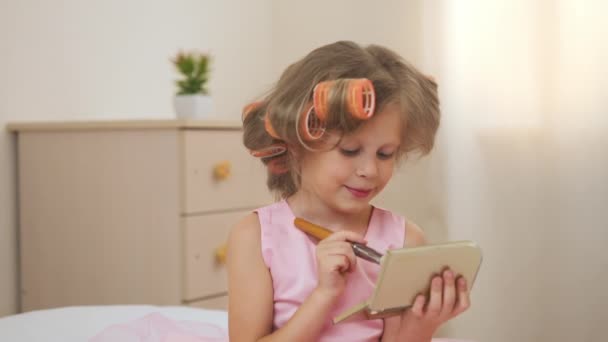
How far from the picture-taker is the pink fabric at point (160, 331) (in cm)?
128

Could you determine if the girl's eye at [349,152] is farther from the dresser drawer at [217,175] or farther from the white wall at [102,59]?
the white wall at [102,59]

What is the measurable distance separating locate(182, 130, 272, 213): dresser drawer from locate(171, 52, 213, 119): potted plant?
0.50 ft

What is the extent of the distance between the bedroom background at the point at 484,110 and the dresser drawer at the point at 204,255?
0.54 metres

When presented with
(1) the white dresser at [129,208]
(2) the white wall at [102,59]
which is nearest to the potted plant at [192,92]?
(1) the white dresser at [129,208]

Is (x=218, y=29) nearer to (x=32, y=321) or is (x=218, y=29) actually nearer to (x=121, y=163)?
(x=121, y=163)

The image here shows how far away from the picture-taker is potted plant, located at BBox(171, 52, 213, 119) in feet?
7.14

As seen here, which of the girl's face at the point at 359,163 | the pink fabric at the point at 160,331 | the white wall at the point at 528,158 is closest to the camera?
the girl's face at the point at 359,163

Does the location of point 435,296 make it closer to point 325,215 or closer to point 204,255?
point 325,215

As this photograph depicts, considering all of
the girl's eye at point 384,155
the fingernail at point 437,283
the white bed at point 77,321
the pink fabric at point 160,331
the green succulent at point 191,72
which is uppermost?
the green succulent at point 191,72

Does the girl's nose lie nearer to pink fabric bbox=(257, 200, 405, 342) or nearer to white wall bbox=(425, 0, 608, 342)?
pink fabric bbox=(257, 200, 405, 342)

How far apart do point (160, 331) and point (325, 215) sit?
426 mm

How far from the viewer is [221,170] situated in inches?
79.8

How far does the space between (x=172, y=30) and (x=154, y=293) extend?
95 cm

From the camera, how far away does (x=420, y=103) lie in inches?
40.7
